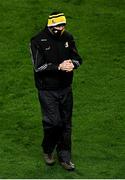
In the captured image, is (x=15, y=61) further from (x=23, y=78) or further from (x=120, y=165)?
(x=120, y=165)

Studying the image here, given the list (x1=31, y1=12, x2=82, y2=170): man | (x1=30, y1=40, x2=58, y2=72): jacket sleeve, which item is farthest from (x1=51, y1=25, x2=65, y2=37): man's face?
(x1=30, y1=40, x2=58, y2=72): jacket sleeve

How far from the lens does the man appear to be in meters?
8.29

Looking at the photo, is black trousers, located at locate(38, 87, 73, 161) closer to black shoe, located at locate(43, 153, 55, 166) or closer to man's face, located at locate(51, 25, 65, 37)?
black shoe, located at locate(43, 153, 55, 166)

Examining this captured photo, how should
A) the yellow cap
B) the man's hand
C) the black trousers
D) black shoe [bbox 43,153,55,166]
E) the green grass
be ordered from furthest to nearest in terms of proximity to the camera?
1. the green grass
2. black shoe [bbox 43,153,55,166]
3. the black trousers
4. the yellow cap
5. the man's hand

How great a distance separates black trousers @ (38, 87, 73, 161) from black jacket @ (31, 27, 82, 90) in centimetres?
11

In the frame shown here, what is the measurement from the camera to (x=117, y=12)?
14.6m

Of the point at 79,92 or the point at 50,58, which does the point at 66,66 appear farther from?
the point at 79,92

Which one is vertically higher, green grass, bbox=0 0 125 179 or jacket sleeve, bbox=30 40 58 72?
jacket sleeve, bbox=30 40 58 72

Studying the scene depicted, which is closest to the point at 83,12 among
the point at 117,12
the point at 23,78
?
the point at 117,12

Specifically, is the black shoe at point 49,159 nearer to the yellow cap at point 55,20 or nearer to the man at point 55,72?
the man at point 55,72

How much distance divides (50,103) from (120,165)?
1370mm

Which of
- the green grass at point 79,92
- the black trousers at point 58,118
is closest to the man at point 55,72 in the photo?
the black trousers at point 58,118

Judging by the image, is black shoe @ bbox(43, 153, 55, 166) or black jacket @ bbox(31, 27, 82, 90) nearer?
black jacket @ bbox(31, 27, 82, 90)

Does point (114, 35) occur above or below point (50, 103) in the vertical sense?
below
